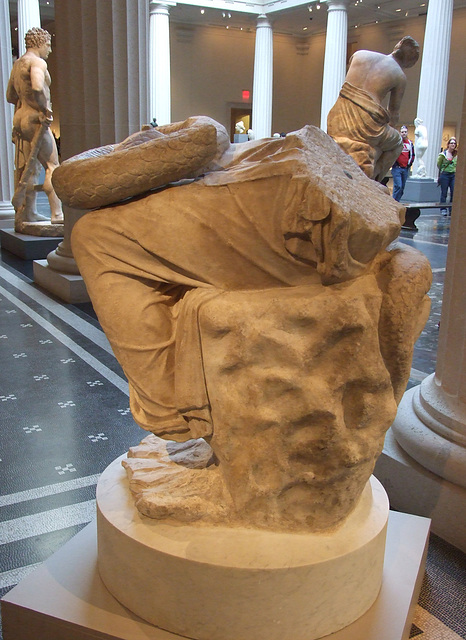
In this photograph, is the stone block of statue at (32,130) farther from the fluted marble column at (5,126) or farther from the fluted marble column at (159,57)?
the fluted marble column at (159,57)

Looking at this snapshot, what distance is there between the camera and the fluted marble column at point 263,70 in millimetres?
21172

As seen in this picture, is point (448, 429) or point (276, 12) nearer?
point (448, 429)

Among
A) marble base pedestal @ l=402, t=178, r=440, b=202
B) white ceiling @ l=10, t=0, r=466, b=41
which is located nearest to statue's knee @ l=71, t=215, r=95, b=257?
marble base pedestal @ l=402, t=178, r=440, b=202

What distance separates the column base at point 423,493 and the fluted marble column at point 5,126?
9043mm

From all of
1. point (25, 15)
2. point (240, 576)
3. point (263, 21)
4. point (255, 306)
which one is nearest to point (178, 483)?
point (240, 576)

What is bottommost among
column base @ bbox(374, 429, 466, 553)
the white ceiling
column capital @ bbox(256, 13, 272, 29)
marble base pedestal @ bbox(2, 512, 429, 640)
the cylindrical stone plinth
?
column base @ bbox(374, 429, 466, 553)

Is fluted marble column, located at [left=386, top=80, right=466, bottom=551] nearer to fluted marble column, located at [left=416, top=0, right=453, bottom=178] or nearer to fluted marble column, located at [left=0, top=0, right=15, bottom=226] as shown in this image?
fluted marble column, located at [left=0, top=0, right=15, bottom=226]

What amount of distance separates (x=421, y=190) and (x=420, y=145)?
1092mm

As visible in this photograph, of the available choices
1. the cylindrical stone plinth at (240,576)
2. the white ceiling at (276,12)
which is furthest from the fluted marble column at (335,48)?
the cylindrical stone plinth at (240,576)

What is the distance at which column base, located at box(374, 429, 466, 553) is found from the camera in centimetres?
265

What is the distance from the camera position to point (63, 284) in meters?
6.21

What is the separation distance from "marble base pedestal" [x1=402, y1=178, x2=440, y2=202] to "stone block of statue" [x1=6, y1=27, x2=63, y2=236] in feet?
31.7

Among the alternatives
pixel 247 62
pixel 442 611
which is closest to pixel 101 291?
pixel 442 611

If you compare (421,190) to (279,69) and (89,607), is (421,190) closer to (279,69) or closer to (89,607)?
(279,69)
